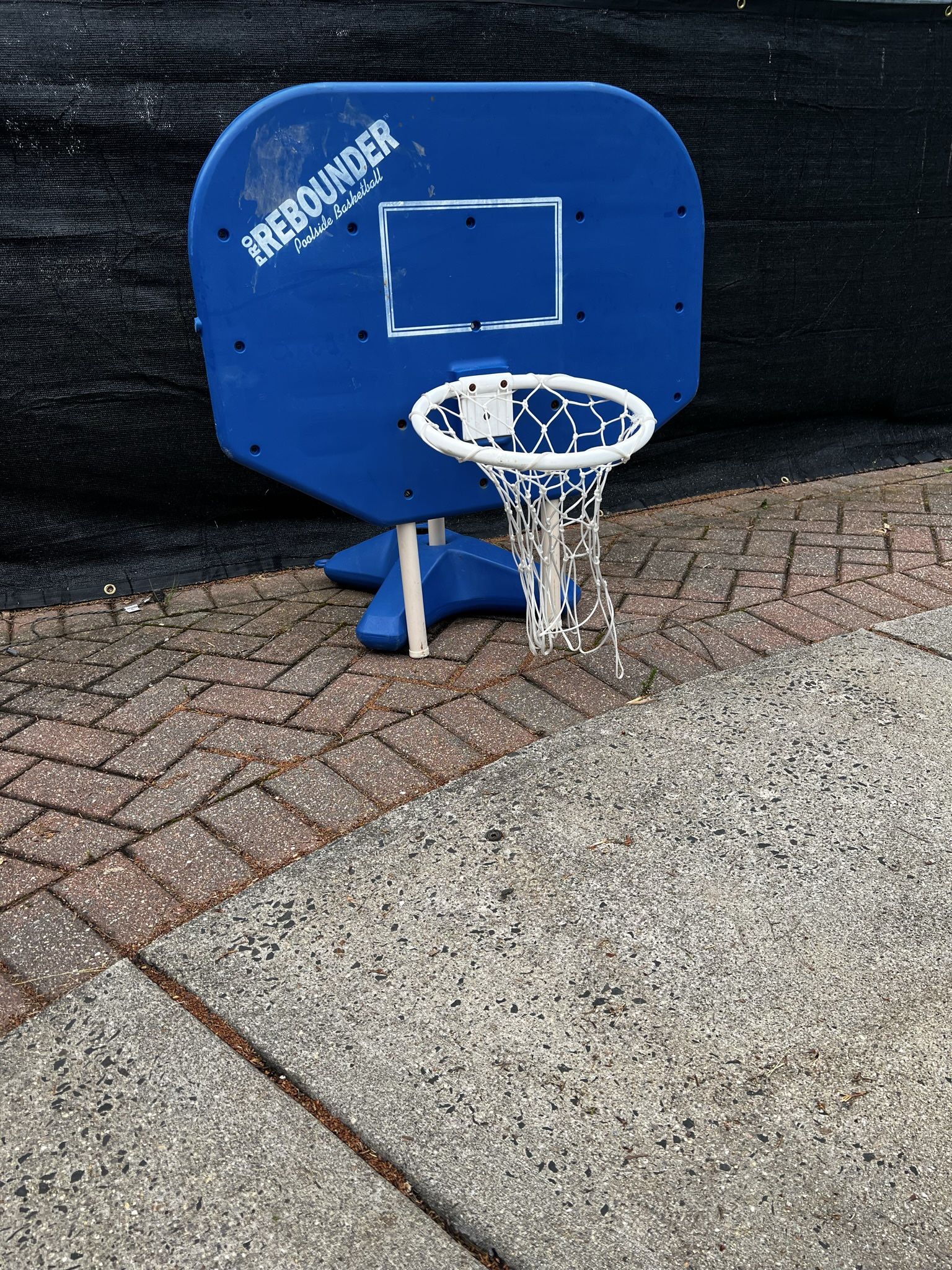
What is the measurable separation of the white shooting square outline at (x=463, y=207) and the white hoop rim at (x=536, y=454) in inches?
6.4

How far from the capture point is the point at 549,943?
2.10m

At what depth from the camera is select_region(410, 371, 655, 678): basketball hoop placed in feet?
9.70

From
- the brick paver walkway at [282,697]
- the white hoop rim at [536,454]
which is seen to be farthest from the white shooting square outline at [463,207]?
the brick paver walkway at [282,697]

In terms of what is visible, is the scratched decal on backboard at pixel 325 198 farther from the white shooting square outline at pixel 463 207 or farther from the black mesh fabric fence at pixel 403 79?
the black mesh fabric fence at pixel 403 79

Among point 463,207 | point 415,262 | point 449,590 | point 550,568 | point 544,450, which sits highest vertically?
point 463,207

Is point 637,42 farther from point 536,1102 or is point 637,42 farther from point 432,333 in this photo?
point 536,1102

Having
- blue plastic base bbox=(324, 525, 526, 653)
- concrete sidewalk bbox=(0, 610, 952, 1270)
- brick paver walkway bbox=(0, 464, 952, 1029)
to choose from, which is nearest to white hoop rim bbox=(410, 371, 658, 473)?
blue plastic base bbox=(324, 525, 526, 653)

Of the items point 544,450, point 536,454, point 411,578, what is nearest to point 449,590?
point 411,578

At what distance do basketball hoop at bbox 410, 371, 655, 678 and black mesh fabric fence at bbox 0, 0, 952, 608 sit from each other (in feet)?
4.51

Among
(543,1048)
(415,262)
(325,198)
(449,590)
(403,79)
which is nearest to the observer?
(543,1048)

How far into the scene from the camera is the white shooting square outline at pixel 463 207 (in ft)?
9.89

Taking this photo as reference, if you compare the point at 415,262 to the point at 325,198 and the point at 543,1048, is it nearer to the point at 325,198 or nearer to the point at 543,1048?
the point at 325,198

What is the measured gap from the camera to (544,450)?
3418 mm

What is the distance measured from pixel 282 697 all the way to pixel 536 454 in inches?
43.3
